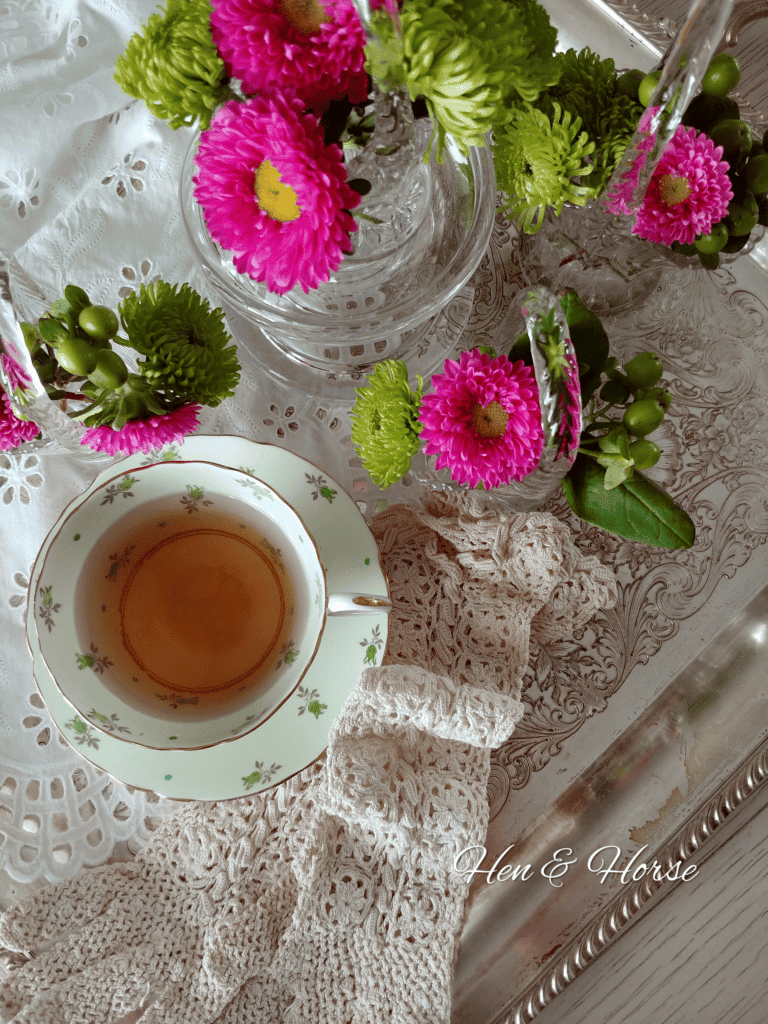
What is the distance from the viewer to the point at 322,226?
1.13 ft

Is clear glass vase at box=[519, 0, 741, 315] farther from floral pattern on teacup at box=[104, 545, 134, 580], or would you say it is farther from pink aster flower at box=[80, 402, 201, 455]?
floral pattern on teacup at box=[104, 545, 134, 580]

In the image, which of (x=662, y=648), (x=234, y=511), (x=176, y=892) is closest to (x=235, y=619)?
(x=234, y=511)

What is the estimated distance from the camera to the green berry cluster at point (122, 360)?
0.45m

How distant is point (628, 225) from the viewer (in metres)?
0.57

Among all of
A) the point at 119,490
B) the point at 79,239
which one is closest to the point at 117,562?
the point at 119,490

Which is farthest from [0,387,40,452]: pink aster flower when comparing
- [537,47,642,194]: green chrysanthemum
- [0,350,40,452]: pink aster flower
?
[537,47,642,194]: green chrysanthemum

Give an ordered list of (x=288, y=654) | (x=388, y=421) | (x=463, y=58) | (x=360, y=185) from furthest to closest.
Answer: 1. (x=288, y=654)
2. (x=388, y=421)
3. (x=360, y=185)
4. (x=463, y=58)

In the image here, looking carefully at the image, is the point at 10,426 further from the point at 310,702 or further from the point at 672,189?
the point at 672,189

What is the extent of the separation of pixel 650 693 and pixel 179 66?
0.61 metres

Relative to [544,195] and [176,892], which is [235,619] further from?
[544,195]

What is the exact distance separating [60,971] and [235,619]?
1.02 ft

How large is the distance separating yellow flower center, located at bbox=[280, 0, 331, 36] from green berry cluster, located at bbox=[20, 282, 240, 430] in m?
0.20

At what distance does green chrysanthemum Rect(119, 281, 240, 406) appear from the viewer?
0.47 metres

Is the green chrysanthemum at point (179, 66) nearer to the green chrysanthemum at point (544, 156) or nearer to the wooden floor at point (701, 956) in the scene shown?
the green chrysanthemum at point (544, 156)
